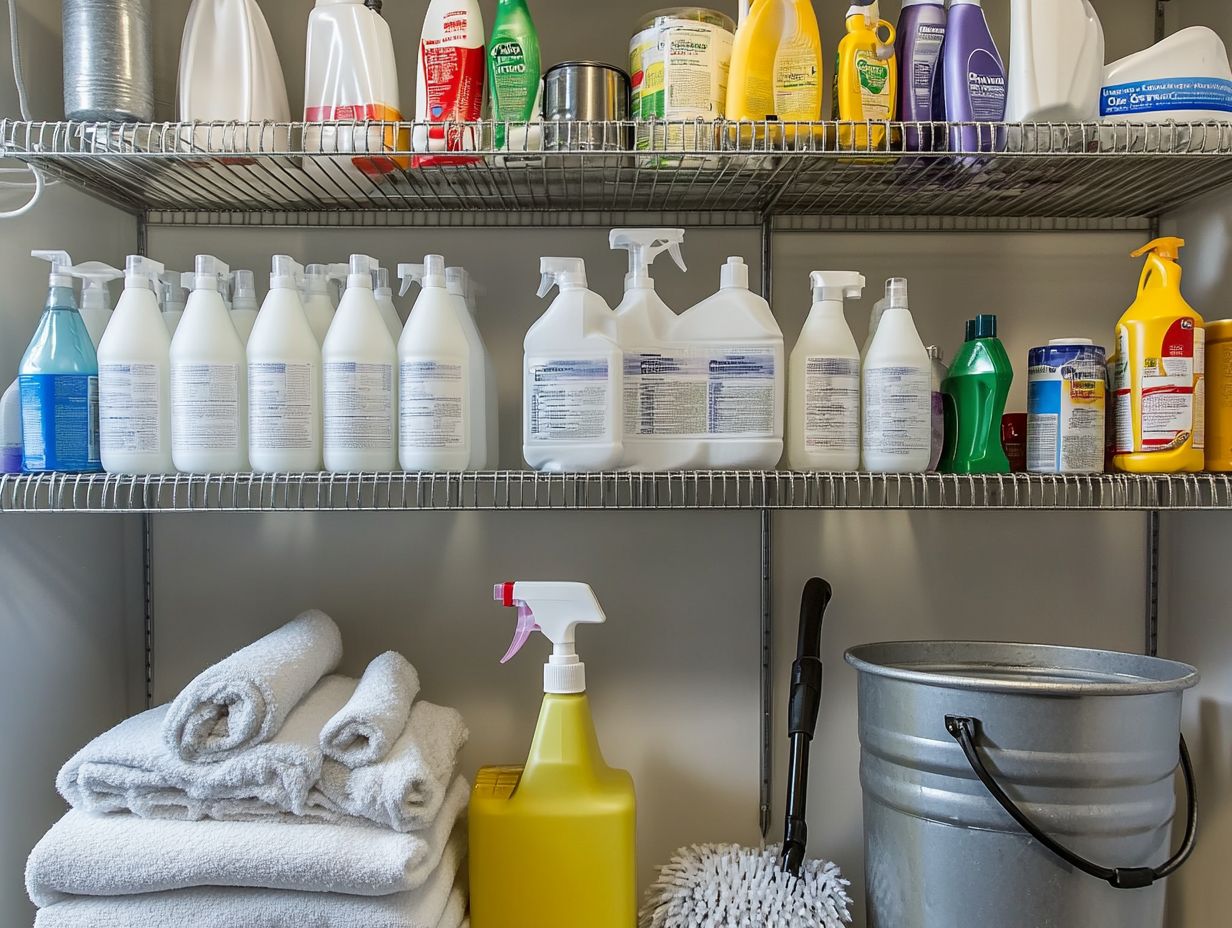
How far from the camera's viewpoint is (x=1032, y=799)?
2.89ft

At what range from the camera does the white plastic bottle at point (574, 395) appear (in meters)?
0.95

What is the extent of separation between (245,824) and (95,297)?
62 cm

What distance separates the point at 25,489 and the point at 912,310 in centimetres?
108

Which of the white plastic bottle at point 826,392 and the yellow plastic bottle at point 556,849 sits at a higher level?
the white plastic bottle at point 826,392

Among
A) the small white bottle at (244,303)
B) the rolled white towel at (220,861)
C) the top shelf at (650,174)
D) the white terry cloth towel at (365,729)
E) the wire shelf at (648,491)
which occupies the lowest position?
the rolled white towel at (220,861)

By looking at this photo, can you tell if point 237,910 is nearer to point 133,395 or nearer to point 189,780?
point 189,780

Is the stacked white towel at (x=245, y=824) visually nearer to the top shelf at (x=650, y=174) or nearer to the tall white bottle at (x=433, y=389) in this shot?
the tall white bottle at (x=433, y=389)

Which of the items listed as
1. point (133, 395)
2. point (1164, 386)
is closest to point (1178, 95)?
point (1164, 386)

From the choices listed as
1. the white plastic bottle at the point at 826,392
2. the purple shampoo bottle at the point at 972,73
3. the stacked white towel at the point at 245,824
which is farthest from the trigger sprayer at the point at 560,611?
the purple shampoo bottle at the point at 972,73

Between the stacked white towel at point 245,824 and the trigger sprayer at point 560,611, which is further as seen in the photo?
the trigger sprayer at point 560,611

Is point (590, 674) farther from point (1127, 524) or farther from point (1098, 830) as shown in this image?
point (1127, 524)

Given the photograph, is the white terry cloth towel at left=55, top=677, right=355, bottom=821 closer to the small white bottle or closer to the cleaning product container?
the small white bottle

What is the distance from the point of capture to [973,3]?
1.02m

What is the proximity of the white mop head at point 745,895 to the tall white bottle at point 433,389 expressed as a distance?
56cm
